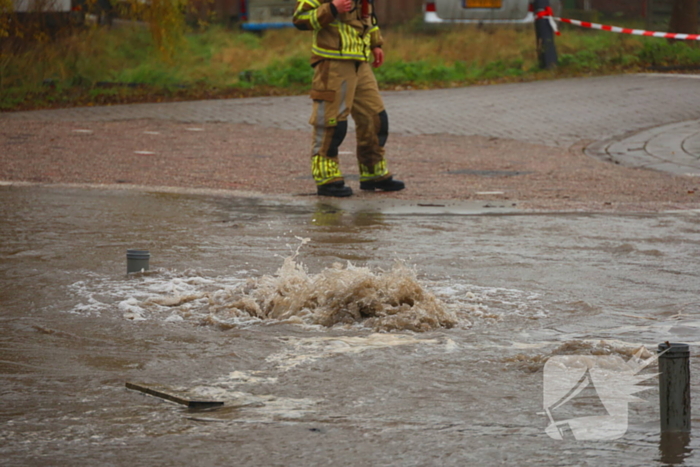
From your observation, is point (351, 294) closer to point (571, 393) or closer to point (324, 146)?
point (571, 393)

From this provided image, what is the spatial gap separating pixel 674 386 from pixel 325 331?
176cm

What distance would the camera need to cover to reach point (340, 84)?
29.2 ft

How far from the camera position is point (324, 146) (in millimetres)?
9062

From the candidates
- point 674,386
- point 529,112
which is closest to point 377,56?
point 674,386

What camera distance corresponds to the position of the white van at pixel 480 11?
23.8m

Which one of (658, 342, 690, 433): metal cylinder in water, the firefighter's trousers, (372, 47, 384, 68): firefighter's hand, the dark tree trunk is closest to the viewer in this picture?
(658, 342, 690, 433): metal cylinder in water

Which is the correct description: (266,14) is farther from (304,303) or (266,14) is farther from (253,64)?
(304,303)

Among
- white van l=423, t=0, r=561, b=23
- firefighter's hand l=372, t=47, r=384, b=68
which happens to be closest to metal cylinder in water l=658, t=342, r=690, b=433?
firefighter's hand l=372, t=47, r=384, b=68

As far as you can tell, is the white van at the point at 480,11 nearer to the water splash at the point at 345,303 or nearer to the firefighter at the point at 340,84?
the firefighter at the point at 340,84

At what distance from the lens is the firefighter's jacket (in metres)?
8.65

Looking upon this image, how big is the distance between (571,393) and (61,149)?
9.32m

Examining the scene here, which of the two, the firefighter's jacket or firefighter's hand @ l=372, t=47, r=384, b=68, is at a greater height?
the firefighter's jacket

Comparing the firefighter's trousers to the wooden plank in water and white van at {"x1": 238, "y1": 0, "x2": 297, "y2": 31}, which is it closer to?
the wooden plank in water

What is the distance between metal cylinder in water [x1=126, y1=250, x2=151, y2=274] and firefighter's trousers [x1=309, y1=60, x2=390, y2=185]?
3461 millimetres
